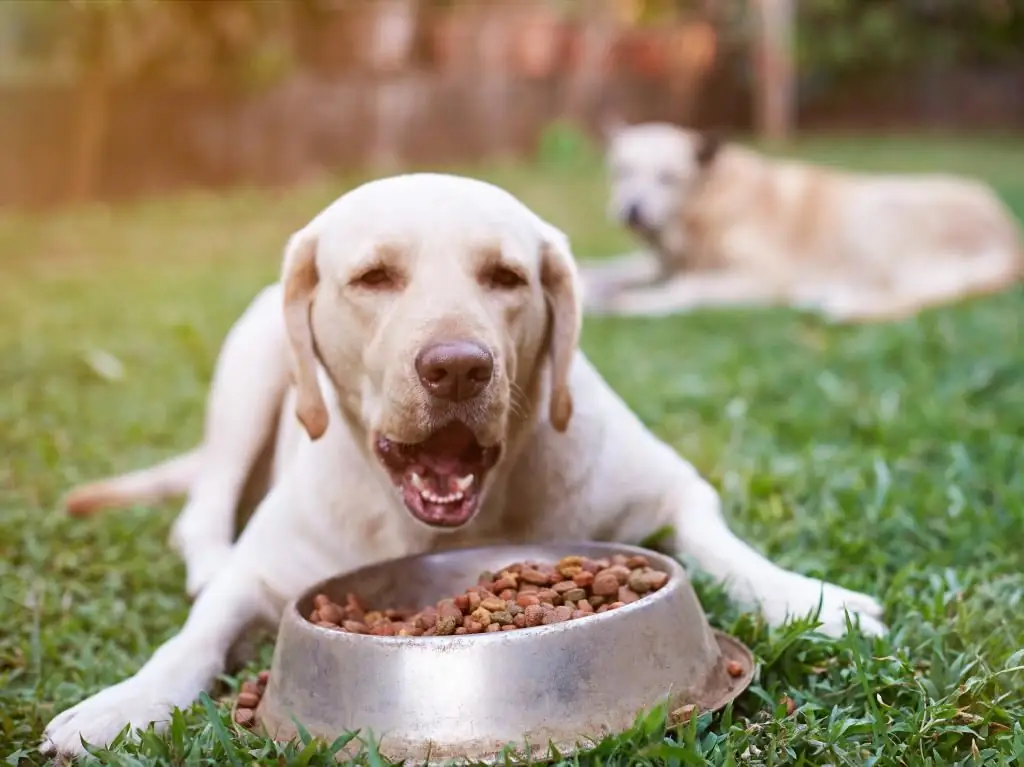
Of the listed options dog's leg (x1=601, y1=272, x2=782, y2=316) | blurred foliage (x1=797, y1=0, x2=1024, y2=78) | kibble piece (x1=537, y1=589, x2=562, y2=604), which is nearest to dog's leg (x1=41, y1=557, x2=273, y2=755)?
kibble piece (x1=537, y1=589, x2=562, y2=604)

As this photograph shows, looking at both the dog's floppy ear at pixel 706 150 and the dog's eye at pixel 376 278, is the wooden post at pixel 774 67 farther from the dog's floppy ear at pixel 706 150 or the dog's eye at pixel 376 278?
the dog's eye at pixel 376 278

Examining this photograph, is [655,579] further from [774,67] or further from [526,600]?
[774,67]

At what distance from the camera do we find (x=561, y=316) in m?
2.49

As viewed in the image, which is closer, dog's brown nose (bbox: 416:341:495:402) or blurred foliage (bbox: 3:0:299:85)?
dog's brown nose (bbox: 416:341:495:402)

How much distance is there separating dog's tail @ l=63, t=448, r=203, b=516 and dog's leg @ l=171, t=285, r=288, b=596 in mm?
310

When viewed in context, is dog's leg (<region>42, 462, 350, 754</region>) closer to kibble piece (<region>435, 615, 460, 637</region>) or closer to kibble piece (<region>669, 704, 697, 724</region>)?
kibble piece (<region>435, 615, 460, 637</region>)

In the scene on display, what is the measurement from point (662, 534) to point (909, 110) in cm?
1839

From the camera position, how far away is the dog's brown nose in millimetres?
2150

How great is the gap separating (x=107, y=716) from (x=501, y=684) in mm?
732

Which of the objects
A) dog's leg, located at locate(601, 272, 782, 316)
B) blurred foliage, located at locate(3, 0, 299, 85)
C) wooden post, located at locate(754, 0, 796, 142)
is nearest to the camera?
dog's leg, located at locate(601, 272, 782, 316)

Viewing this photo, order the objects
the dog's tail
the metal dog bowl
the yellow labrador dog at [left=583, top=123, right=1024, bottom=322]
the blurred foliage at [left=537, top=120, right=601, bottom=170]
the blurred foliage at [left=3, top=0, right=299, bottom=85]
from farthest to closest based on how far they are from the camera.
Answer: the blurred foliage at [left=537, top=120, right=601, bottom=170]
the blurred foliage at [left=3, top=0, right=299, bottom=85]
the yellow labrador dog at [left=583, top=123, right=1024, bottom=322]
the dog's tail
the metal dog bowl


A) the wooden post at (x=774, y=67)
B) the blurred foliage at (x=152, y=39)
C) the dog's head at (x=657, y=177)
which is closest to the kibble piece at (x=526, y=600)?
the dog's head at (x=657, y=177)

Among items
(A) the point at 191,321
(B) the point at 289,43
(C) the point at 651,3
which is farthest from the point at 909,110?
(A) the point at 191,321

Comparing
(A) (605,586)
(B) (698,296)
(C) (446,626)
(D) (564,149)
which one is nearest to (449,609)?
(C) (446,626)
